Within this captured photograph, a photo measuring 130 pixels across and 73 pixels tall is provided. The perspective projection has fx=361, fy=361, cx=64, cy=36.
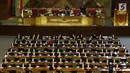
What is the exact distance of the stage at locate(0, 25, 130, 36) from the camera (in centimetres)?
1938

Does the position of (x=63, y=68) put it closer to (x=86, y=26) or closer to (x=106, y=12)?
(x=86, y=26)

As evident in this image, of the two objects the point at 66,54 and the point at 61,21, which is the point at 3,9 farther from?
the point at 66,54

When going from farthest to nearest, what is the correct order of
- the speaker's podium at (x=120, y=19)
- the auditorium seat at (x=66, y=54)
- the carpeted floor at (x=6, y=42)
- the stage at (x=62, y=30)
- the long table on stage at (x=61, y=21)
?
the long table on stage at (x=61, y=21)
the speaker's podium at (x=120, y=19)
the stage at (x=62, y=30)
the carpeted floor at (x=6, y=42)
the auditorium seat at (x=66, y=54)

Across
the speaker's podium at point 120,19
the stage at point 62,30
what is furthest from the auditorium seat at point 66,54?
the speaker's podium at point 120,19

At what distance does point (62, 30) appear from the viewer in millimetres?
19484

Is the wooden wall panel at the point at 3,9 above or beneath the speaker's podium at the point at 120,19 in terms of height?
above

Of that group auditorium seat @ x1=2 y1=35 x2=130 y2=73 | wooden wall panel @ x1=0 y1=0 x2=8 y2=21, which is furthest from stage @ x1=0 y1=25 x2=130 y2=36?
auditorium seat @ x1=2 y1=35 x2=130 y2=73

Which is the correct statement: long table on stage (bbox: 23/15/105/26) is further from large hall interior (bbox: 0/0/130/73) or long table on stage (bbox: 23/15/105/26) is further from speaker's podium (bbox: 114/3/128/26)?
speaker's podium (bbox: 114/3/128/26)

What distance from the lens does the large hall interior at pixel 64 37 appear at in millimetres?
11336

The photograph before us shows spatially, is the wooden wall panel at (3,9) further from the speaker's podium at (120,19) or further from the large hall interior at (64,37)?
the speaker's podium at (120,19)

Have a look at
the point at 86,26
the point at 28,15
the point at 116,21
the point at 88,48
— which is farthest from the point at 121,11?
the point at 88,48

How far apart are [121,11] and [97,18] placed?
1473 millimetres

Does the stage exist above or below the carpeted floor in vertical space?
above

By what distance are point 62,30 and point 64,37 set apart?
302 cm
